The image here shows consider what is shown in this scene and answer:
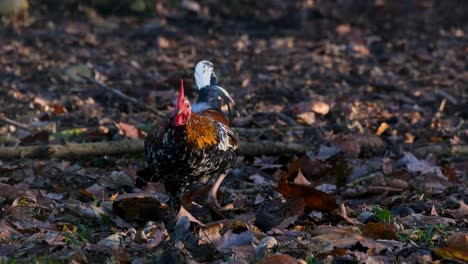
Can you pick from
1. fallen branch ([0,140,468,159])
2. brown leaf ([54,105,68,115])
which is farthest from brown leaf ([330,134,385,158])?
brown leaf ([54,105,68,115])

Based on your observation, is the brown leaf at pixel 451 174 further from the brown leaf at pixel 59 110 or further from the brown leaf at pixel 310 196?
the brown leaf at pixel 59 110

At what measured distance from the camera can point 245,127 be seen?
7289mm

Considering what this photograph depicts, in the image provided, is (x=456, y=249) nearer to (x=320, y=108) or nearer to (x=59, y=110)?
(x=320, y=108)

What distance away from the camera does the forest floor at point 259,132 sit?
13.5 ft

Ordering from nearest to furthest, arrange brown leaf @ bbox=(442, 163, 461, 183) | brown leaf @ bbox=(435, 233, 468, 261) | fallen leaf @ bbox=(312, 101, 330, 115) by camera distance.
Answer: brown leaf @ bbox=(435, 233, 468, 261) → brown leaf @ bbox=(442, 163, 461, 183) → fallen leaf @ bbox=(312, 101, 330, 115)

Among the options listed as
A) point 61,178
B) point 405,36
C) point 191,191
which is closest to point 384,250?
point 191,191

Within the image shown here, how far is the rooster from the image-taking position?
464cm

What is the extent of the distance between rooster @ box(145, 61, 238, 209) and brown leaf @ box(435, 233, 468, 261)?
144cm

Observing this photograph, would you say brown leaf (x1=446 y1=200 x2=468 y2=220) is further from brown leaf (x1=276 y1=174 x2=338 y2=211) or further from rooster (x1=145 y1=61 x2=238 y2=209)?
rooster (x1=145 y1=61 x2=238 y2=209)

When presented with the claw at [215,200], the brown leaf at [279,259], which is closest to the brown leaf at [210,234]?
the brown leaf at [279,259]

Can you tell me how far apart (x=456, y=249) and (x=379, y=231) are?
45cm

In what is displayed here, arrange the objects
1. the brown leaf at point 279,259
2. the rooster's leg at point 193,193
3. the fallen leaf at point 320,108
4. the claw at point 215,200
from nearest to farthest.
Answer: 1. the brown leaf at point 279,259
2. the claw at point 215,200
3. the rooster's leg at point 193,193
4. the fallen leaf at point 320,108

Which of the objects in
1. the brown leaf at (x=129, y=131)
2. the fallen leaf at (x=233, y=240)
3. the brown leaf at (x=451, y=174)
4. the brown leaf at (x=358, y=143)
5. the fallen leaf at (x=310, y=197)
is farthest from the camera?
the brown leaf at (x=129, y=131)

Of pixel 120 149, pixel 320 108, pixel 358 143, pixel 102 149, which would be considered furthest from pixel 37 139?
pixel 320 108
